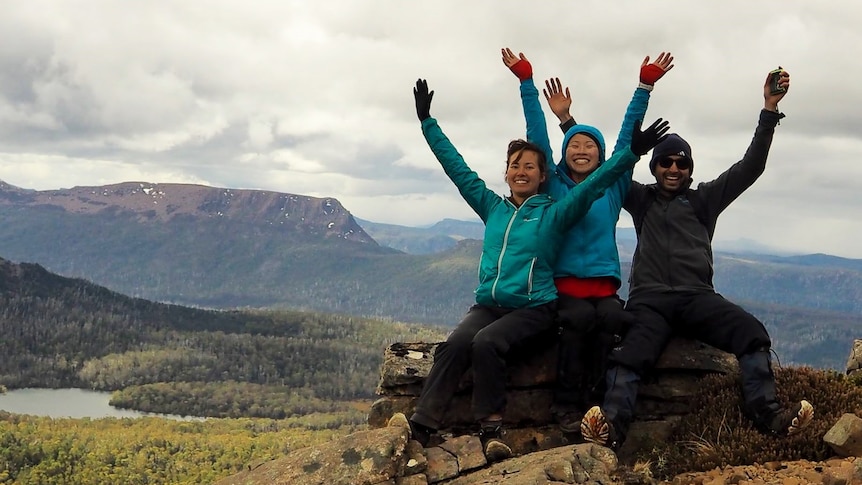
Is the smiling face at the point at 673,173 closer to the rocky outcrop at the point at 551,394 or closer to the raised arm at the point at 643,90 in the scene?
the raised arm at the point at 643,90

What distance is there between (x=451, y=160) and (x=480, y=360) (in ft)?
10.7

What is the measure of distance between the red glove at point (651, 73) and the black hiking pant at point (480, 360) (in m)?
4.13

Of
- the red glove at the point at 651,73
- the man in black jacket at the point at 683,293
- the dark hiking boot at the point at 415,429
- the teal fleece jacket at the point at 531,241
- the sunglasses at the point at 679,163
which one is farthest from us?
the sunglasses at the point at 679,163

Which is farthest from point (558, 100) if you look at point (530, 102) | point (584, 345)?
point (584, 345)

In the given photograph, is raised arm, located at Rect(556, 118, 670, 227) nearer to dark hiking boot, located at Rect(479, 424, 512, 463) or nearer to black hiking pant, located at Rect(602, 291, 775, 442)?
black hiking pant, located at Rect(602, 291, 775, 442)

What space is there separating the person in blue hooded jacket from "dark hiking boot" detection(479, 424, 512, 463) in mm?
1138

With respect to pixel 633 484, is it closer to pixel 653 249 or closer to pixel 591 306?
pixel 591 306

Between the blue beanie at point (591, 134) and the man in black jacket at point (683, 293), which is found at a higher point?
the blue beanie at point (591, 134)

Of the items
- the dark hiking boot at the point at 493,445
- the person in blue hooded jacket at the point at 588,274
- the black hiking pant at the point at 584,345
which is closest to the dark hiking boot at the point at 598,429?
the person in blue hooded jacket at the point at 588,274

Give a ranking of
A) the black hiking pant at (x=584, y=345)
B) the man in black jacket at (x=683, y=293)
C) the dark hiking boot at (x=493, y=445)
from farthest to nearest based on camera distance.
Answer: the black hiking pant at (x=584, y=345) → the man in black jacket at (x=683, y=293) → the dark hiking boot at (x=493, y=445)

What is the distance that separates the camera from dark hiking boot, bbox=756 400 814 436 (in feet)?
27.9

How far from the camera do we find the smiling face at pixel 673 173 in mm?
10469

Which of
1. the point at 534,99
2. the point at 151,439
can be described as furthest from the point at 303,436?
the point at 534,99

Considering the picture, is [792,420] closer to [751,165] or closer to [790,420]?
[790,420]
